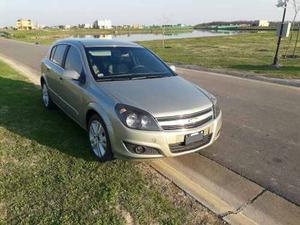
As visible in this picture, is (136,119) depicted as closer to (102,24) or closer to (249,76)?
(249,76)

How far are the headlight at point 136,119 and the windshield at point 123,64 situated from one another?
980 millimetres

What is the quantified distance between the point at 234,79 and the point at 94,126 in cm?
833

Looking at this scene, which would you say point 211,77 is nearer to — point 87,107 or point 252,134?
point 252,134

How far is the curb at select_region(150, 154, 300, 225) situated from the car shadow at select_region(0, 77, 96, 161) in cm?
125

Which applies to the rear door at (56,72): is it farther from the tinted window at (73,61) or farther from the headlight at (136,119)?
the headlight at (136,119)

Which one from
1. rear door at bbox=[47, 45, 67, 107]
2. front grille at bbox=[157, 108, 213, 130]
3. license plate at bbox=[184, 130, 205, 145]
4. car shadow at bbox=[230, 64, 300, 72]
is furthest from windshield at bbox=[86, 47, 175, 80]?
car shadow at bbox=[230, 64, 300, 72]

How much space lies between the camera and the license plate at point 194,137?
394 cm

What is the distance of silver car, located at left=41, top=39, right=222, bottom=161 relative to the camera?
383 cm

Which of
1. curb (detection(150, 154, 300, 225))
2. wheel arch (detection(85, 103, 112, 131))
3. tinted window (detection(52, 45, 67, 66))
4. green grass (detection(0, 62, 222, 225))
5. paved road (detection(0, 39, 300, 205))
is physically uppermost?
tinted window (detection(52, 45, 67, 66))

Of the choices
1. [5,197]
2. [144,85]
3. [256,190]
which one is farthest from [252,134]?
[5,197]

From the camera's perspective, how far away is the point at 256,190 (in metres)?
3.83

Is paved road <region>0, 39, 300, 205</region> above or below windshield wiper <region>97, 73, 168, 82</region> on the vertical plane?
below

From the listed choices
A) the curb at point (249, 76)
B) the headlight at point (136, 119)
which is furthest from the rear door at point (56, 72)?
the curb at point (249, 76)

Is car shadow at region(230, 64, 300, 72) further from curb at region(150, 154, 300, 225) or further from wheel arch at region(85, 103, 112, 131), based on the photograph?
wheel arch at region(85, 103, 112, 131)
